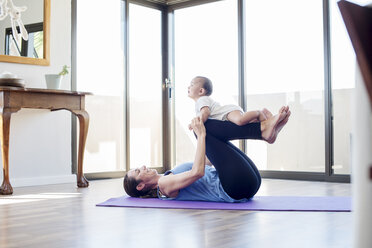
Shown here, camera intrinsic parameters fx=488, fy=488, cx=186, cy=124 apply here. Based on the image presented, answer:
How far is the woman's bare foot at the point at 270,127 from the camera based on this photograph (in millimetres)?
2896

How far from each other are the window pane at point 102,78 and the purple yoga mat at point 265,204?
192 cm

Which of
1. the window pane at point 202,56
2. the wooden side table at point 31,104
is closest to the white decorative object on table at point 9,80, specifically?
the wooden side table at point 31,104

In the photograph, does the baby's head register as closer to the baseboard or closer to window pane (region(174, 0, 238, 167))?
the baseboard

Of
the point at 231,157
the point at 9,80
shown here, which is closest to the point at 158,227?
the point at 231,157

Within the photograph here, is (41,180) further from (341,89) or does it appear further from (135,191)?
(341,89)

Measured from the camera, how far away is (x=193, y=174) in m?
2.90

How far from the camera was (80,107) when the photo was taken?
420 centimetres

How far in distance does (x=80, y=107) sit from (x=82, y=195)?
2.87ft

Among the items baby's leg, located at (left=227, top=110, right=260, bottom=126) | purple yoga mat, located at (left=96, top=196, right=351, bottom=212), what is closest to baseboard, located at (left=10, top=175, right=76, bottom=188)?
purple yoga mat, located at (left=96, top=196, right=351, bottom=212)

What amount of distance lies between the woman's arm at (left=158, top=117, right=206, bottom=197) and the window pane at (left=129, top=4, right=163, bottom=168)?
244 cm

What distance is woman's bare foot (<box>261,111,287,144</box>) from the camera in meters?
2.90

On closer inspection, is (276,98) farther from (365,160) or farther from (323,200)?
(365,160)

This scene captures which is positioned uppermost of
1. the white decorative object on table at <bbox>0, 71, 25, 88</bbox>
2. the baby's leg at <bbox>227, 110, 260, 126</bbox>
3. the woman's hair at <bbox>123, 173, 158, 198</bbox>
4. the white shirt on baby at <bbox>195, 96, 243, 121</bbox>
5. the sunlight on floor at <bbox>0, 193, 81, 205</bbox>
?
the white decorative object on table at <bbox>0, 71, 25, 88</bbox>

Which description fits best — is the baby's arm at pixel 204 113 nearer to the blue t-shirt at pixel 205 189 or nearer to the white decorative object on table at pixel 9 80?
the blue t-shirt at pixel 205 189
